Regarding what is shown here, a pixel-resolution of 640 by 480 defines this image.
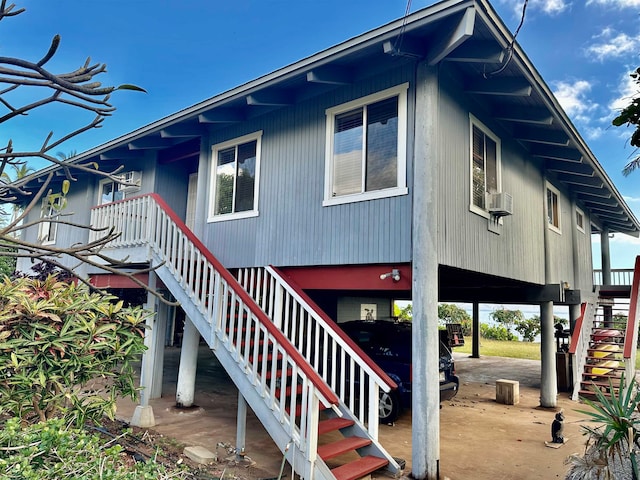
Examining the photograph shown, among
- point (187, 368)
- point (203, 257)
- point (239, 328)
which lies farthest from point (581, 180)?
point (187, 368)

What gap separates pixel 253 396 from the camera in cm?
520

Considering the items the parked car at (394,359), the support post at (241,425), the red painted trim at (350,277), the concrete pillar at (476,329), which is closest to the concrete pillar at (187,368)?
the red painted trim at (350,277)

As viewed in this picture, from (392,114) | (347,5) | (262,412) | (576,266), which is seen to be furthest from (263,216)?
(576,266)

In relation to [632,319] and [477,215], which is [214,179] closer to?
[477,215]

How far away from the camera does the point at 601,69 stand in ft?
81.5

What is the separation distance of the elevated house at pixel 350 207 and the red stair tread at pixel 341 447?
3 cm

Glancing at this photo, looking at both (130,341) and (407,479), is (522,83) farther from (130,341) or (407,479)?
(130,341)

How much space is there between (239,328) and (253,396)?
82 cm

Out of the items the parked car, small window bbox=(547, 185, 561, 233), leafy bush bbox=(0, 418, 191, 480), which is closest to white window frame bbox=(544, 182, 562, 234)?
small window bbox=(547, 185, 561, 233)

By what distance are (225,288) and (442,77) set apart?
4012 mm

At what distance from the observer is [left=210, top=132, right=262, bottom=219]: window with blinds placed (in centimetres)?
770

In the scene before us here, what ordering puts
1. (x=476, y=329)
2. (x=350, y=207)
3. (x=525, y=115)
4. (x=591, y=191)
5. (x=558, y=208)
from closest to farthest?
1. (x=350, y=207)
2. (x=525, y=115)
3. (x=558, y=208)
4. (x=591, y=191)
5. (x=476, y=329)

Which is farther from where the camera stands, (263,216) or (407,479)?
(263,216)

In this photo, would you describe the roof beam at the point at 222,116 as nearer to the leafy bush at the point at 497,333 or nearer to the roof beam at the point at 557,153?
the roof beam at the point at 557,153
